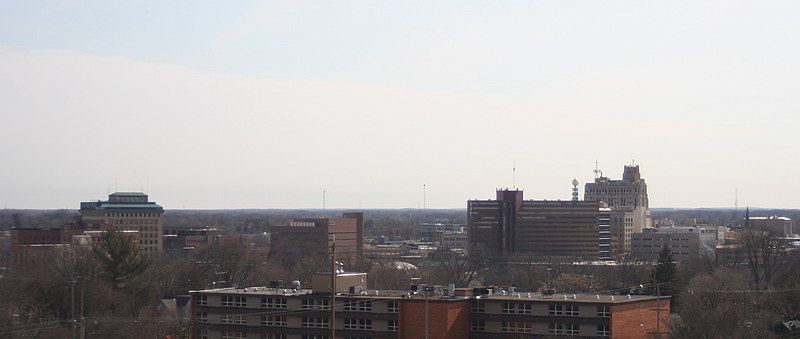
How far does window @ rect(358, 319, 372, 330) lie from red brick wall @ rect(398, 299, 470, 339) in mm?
2255

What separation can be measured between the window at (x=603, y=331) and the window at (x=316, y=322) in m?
17.1

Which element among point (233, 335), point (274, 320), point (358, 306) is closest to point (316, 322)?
point (274, 320)

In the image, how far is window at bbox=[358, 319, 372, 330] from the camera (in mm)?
85812

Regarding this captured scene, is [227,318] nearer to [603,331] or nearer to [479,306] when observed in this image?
[479,306]

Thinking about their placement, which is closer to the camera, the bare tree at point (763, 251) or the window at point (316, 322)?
the window at point (316, 322)

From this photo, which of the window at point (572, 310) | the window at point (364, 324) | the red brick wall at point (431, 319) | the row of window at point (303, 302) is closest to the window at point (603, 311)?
the window at point (572, 310)

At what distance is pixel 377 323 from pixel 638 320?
1642cm

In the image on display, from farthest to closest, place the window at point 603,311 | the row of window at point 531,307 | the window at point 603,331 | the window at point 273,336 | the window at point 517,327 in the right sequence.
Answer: the window at point 273,336, the window at point 517,327, the row of window at point 531,307, the window at point 603,311, the window at point 603,331

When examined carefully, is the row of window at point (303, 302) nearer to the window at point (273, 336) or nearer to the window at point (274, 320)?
the window at point (274, 320)

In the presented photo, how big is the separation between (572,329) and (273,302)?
1983 centimetres

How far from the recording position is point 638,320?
8619 centimetres

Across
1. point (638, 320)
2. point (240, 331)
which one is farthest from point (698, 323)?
point (240, 331)

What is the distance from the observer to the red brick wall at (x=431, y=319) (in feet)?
275

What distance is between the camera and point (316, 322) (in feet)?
287
